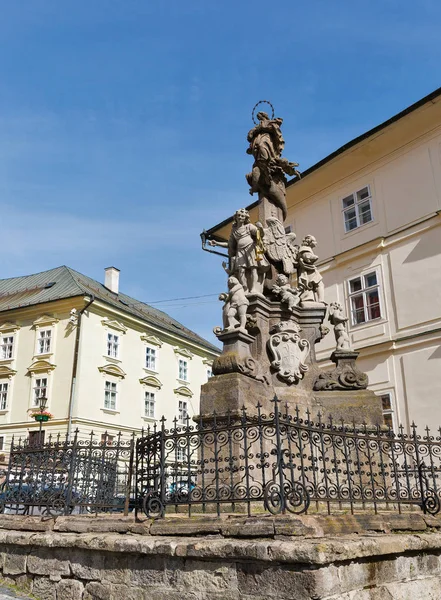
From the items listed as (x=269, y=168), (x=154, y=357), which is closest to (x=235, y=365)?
(x=269, y=168)

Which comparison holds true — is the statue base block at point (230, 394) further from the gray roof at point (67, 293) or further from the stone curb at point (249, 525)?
the gray roof at point (67, 293)

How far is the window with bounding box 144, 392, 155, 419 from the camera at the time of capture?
34125 mm

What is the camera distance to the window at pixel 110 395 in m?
31.1

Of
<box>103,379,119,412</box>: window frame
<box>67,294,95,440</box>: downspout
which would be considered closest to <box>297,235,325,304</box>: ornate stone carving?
<box>67,294,95,440</box>: downspout

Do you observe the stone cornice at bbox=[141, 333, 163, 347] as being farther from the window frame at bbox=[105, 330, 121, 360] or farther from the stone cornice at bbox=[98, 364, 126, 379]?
the stone cornice at bbox=[98, 364, 126, 379]

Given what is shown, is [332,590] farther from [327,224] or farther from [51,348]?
[51,348]

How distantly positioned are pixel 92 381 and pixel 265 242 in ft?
75.9

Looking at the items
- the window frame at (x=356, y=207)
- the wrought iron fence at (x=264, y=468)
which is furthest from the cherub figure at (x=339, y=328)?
the window frame at (x=356, y=207)

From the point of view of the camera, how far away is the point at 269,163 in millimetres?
9883

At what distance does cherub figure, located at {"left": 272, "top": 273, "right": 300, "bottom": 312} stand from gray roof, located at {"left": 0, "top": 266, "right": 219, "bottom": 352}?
76.7 feet

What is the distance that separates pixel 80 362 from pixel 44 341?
3.12 meters

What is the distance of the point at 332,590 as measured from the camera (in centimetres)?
397

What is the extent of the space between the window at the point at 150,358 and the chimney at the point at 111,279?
5.70 m

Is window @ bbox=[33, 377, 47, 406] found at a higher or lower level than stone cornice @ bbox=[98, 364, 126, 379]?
lower
